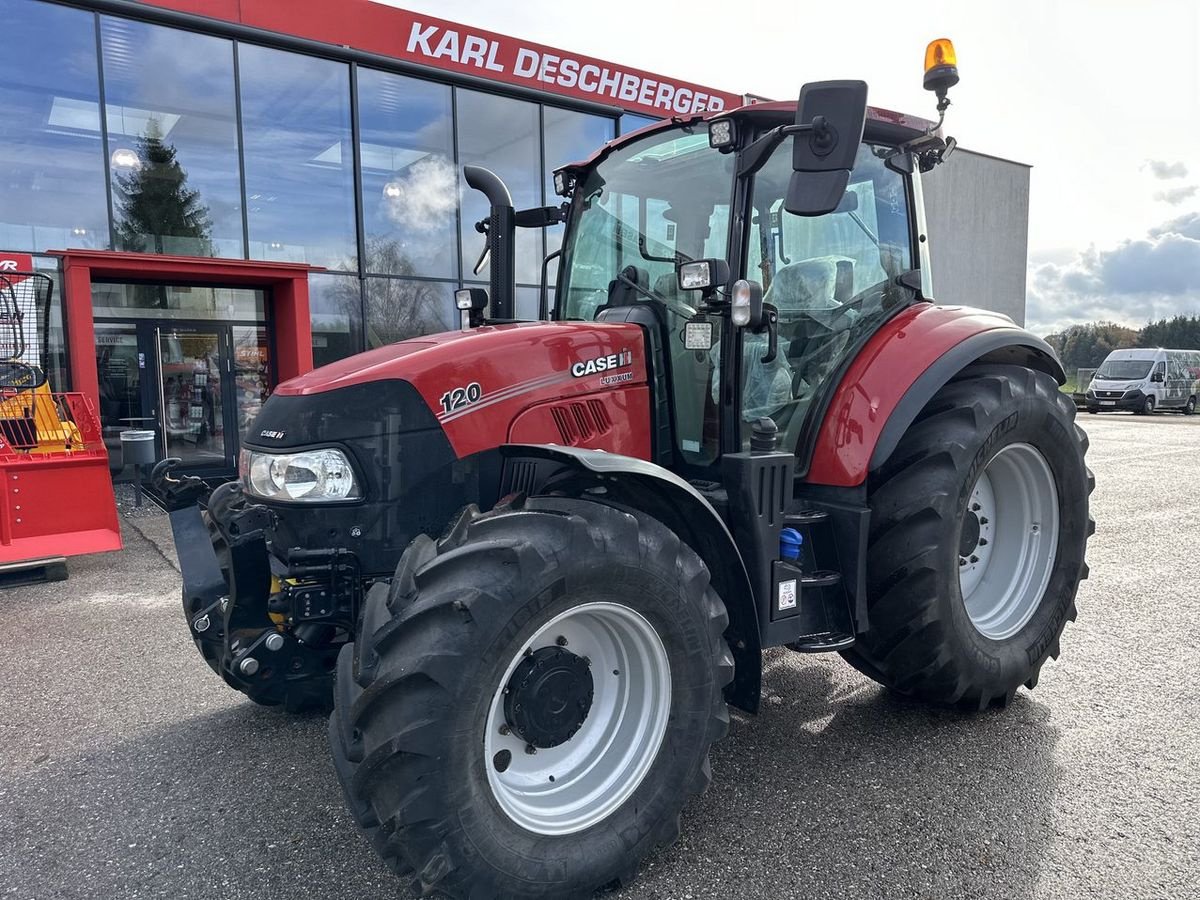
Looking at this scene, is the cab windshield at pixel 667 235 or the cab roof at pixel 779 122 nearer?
the cab roof at pixel 779 122

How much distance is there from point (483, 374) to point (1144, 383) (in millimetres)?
27417

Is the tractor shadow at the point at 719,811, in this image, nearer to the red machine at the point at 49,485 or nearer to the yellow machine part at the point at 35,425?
the red machine at the point at 49,485

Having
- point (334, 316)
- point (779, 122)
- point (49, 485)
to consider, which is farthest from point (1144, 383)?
point (49, 485)

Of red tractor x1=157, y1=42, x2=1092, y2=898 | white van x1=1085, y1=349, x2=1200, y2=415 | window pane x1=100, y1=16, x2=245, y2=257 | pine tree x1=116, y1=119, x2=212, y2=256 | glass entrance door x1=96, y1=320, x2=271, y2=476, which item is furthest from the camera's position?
white van x1=1085, y1=349, x2=1200, y2=415

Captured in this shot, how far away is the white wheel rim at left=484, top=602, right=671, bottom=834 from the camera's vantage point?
7.83 feet

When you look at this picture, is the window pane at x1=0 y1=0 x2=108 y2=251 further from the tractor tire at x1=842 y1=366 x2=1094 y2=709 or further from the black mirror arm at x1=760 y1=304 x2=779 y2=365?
the tractor tire at x1=842 y1=366 x2=1094 y2=709

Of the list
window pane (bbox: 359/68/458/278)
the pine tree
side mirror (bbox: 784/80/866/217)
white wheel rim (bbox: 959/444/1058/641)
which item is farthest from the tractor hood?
window pane (bbox: 359/68/458/278)

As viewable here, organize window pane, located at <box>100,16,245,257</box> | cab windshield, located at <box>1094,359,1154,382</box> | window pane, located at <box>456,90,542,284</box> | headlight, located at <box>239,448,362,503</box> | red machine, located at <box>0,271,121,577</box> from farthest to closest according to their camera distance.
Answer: cab windshield, located at <box>1094,359,1154,382</box> → window pane, located at <box>456,90,542,284</box> → window pane, located at <box>100,16,245,257</box> → red machine, located at <box>0,271,121,577</box> → headlight, located at <box>239,448,362,503</box>

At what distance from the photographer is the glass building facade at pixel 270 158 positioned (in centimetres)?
929

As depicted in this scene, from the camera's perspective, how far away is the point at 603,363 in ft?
9.86

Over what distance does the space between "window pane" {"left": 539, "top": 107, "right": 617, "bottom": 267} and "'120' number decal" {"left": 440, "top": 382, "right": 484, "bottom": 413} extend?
985 centimetres

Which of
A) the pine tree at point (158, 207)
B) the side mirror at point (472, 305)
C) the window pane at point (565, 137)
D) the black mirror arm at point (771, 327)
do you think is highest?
the window pane at point (565, 137)

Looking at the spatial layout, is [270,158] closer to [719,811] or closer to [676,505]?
[676,505]

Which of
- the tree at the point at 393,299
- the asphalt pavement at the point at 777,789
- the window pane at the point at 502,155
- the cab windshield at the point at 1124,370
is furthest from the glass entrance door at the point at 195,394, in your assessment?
the cab windshield at the point at 1124,370
